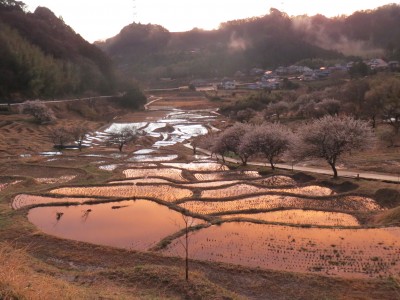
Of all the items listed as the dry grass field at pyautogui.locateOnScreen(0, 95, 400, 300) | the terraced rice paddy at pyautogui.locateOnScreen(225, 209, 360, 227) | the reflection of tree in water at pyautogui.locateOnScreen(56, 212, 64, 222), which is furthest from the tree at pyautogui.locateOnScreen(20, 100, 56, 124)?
the terraced rice paddy at pyautogui.locateOnScreen(225, 209, 360, 227)

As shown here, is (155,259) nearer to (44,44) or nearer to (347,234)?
(347,234)

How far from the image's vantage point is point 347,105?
68250mm

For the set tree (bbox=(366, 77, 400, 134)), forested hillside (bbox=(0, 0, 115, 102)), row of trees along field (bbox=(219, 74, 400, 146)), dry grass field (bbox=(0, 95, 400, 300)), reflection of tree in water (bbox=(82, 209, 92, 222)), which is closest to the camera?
dry grass field (bbox=(0, 95, 400, 300))

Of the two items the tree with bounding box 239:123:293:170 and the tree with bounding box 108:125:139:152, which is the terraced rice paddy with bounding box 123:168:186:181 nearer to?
the tree with bounding box 239:123:293:170

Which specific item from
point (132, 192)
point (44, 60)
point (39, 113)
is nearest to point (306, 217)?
point (132, 192)

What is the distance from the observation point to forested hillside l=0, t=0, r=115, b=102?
87.6 meters

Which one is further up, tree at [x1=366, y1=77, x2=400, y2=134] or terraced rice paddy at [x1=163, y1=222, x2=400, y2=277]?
tree at [x1=366, y1=77, x2=400, y2=134]

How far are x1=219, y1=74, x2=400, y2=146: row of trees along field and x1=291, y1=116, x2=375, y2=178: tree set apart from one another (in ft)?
61.5

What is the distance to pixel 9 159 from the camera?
43469 millimetres

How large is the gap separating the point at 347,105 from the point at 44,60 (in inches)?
3114

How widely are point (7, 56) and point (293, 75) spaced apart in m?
106

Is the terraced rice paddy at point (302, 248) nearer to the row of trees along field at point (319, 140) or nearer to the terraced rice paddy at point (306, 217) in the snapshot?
the terraced rice paddy at point (306, 217)

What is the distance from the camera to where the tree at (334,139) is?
103 ft

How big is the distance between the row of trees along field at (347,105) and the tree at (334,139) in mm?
18741
